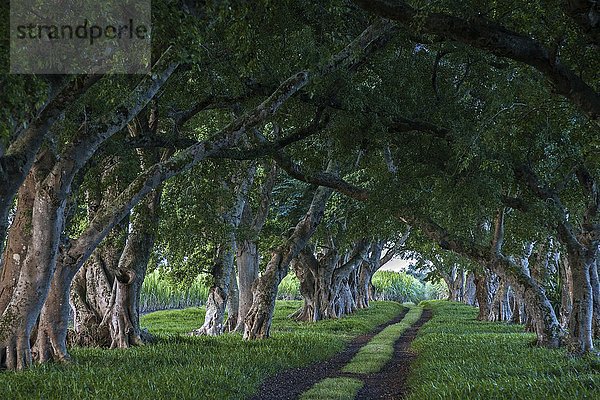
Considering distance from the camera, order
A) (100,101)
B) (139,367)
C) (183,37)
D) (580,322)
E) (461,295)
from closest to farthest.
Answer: (183,37), (139,367), (100,101), (580,322), (461,295)

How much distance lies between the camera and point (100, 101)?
11.9 meters

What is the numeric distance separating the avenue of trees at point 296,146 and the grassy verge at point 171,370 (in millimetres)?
1304

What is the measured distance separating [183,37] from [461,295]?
2471 inches

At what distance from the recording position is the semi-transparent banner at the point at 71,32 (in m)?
6.09

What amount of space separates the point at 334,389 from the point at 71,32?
7.39 meters

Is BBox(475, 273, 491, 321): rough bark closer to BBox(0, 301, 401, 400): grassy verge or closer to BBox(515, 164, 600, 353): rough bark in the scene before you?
BBox(0, 301, 401, 400): grassy verge

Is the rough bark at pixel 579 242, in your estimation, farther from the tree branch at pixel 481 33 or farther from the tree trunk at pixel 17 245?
the tree trunk at pixel 17 245

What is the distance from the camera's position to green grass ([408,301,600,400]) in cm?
784

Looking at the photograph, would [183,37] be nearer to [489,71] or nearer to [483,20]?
[483,20]

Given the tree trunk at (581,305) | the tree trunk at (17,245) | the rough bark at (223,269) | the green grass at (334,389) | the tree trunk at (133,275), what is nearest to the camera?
the green grass at (334,389)

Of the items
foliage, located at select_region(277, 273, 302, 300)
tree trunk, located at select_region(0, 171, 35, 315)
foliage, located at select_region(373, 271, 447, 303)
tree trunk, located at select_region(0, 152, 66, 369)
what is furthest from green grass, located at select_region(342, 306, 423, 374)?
foliage, located at select_region(373, 271, 447, 303)

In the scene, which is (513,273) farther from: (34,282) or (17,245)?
(17,245)

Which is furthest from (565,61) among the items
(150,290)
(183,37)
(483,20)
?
(150,290)

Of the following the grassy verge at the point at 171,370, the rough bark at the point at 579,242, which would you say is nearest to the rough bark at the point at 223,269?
the grassy verge at the point at 171,370
